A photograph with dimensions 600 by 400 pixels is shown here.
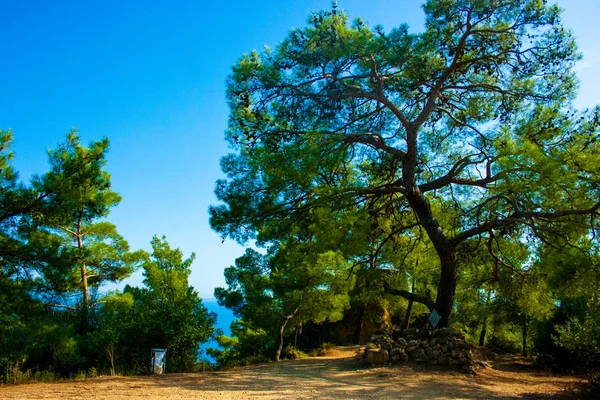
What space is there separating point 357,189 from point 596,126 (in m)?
4.81

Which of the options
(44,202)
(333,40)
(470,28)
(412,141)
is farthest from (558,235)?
(44,202)

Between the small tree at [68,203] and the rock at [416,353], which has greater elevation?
the small tree at [68,203]

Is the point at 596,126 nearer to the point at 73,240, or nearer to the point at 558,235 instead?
the point at 558,235

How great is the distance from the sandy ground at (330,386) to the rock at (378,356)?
23 cm

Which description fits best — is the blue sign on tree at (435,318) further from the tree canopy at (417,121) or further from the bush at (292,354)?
the bush at (292,354)

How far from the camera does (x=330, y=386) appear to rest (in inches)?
287

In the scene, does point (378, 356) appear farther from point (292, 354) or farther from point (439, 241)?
point (292, 354)

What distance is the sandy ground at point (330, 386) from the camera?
650 cm

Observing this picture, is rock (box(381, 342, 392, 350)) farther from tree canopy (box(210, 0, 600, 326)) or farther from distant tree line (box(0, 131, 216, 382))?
distant tree line (box(0, 131, 216, 382))

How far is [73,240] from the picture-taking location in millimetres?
13461

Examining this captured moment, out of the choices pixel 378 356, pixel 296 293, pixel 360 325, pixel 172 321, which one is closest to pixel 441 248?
pixel 378 356

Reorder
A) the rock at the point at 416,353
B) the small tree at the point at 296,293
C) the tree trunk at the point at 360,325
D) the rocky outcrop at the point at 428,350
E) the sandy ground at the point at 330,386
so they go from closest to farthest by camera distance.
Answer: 1. the sandy ground at the point at 330,386
2. the rocky outcrop at the point at 428,350
3. the rock at the point at 416,353
4. the small tree at the point at 296,293
5. the tree trunk at the point at 360,325

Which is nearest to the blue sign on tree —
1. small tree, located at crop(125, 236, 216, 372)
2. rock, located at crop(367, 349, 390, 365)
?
rock, located at crop(367, 349, 390, 365)

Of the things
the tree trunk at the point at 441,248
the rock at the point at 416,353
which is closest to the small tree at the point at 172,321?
the rock at the point at 416,353
